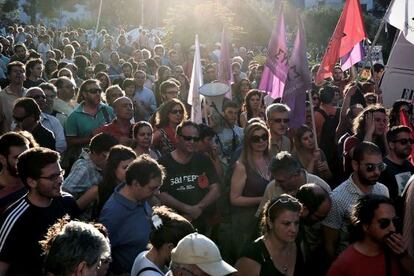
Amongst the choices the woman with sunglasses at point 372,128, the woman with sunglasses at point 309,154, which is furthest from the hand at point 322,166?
the woman with sunglasses at point 372,128

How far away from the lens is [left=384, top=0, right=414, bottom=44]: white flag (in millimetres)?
10109

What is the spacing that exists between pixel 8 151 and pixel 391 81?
7.40m

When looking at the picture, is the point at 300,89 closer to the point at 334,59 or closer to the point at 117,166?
the point at 334,59

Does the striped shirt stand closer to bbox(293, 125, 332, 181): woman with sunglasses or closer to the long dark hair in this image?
bbox(293, 125, 332, 181): woman with sunglasses

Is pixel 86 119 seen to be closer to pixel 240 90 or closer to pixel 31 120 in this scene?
pixel 31 120

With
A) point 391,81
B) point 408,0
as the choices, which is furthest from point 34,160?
point 391,81

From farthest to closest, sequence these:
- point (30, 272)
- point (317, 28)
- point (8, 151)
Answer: point (317, 28) < point (8, 151) < point (30, 272)

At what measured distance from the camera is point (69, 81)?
386 inches

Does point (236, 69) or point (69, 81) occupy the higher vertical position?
point (69, 81)

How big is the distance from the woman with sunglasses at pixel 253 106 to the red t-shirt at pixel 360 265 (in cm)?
513

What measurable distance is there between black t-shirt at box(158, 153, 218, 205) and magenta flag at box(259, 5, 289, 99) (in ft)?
5.96

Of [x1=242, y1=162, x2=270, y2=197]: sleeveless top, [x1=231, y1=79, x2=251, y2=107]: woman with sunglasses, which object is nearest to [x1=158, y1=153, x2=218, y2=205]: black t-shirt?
[x1=242, y1=162, x2=270, y2=197]: sleeveless top

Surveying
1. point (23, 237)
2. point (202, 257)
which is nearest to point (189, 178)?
point (23, 237)

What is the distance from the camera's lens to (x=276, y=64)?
877cm
